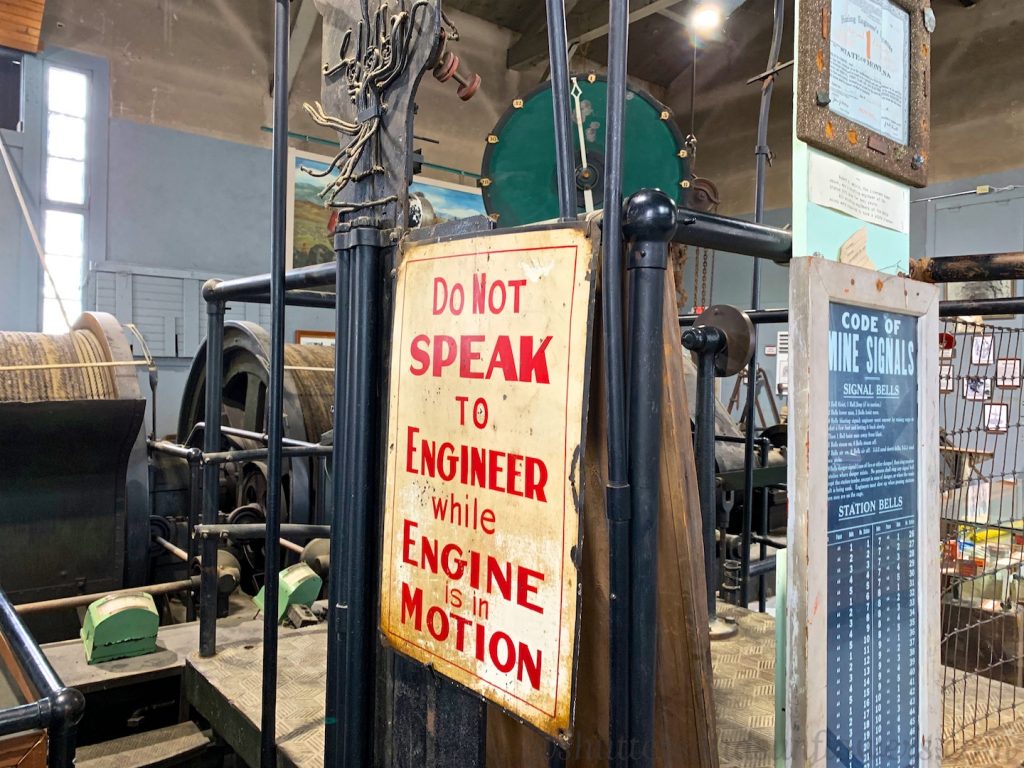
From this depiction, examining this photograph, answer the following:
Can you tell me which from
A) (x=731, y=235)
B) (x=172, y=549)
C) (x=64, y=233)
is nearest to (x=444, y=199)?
(x=64, y=233)

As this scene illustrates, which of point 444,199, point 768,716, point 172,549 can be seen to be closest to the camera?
point 768,716

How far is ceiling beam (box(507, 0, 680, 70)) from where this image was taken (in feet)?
30.7

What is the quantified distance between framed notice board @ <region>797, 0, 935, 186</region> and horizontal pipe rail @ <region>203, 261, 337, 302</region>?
2.76 ft

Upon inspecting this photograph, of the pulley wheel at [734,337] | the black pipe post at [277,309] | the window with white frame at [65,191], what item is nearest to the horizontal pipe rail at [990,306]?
the pulley wheel at [734,337]

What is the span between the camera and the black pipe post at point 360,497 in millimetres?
1315

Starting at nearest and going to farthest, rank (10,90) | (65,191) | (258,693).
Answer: (258,693), (10,90), (65,191)

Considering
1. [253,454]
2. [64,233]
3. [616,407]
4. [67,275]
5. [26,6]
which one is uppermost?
[26,6]

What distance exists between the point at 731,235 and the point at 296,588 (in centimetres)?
235

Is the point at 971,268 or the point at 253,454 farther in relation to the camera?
the point at 253,454

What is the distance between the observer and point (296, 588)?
293 centimetres

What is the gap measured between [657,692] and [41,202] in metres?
8.31

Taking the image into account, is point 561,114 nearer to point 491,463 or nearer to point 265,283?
point 491,463

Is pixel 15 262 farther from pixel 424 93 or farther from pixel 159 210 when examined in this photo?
pixel 424 93

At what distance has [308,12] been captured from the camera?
8.68 m
